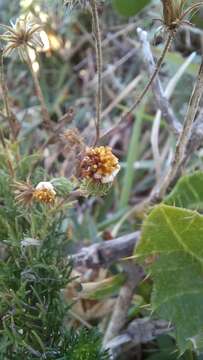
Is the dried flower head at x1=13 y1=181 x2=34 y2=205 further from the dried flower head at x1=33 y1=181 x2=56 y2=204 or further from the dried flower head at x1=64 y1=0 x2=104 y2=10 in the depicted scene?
the dried flower head at x1=64 y1=0 x2=104 y2=10

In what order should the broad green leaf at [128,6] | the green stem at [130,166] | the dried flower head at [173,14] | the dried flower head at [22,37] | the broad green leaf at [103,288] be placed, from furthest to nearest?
the green stem at [130,166] → the broad green leaf at [128,6] → the broad green leaf at [103,288] → the dried flower head at [22,37] → the dried flower head at [173,14]

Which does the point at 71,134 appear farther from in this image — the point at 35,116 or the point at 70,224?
the point at 35,116

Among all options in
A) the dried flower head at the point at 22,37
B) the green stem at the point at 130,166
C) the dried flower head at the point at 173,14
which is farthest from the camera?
the green stem at the point at 130,166

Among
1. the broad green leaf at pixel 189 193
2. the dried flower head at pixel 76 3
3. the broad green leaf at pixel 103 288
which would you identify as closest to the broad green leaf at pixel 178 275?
the broad green leaf at pixel 189 193

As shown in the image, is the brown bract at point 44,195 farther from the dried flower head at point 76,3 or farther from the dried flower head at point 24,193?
the dried flower head at point 76,3

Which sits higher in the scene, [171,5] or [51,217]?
[171,5]

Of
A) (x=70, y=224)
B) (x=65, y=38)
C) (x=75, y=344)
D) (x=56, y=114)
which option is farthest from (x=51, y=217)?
(x=65, y=38)
